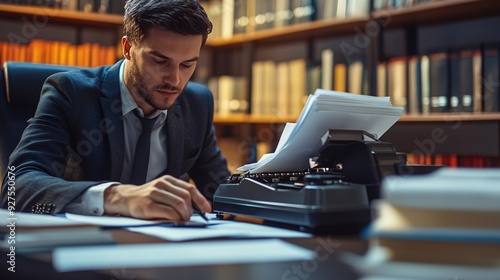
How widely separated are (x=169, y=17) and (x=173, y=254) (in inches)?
36.1

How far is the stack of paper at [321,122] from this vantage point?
85 cm

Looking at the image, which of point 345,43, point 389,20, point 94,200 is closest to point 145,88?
point 94,200

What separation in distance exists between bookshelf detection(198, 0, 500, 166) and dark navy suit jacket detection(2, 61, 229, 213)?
2.85 ft

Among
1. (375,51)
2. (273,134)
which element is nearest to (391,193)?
(375,51)

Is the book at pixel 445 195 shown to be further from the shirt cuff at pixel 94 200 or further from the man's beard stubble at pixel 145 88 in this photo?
the man's beard stubble at pixel 145 88

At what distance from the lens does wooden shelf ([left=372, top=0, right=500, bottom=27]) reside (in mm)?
2311

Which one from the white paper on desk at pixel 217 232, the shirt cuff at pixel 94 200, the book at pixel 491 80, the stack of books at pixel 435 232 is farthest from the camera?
the book at pixel 491 80

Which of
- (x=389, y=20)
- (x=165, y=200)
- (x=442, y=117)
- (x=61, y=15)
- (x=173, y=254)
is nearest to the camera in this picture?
(x=173, y=254)

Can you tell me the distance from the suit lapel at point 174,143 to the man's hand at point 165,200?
0.62 metres

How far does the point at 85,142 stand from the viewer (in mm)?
1349

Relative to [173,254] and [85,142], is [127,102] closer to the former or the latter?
[85,142]

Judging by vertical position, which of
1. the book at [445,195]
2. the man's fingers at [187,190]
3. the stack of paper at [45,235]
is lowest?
the stack of paper at [45,235]

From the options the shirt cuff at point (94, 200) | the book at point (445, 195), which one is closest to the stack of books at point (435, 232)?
the book at point (445, 195)

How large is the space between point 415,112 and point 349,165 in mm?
1572
